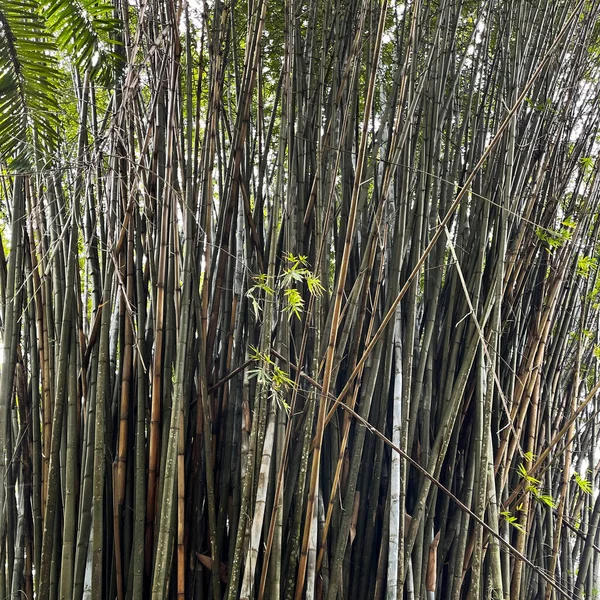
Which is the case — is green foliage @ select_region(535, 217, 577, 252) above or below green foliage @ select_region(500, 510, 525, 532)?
above

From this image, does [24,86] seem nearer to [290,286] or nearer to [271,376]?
[290,286]

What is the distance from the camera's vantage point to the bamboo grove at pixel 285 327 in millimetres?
1550

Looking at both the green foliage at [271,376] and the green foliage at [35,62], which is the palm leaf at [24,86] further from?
the green foliage at [271,376]

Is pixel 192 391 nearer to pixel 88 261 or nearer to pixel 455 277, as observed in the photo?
pixel 88 261

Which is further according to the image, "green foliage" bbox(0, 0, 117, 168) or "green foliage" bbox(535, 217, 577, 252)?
"green foliage" bbox(535, 217, 577, 252)

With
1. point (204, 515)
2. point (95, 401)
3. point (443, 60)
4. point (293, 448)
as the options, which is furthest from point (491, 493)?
point (443, 60)

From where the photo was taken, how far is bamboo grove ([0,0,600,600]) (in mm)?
1550

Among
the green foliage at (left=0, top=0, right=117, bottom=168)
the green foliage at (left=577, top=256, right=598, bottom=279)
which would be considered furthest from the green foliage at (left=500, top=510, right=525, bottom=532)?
the green foliage at (left=0, top=0, right=117, bottom=168)

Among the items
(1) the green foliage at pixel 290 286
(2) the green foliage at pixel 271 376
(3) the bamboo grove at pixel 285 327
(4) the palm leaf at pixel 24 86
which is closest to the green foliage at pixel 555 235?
(3) the bamboo grove at pixel 285 327

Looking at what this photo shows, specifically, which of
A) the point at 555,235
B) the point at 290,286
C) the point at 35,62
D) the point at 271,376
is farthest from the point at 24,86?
the point at 555,235

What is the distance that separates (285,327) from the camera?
1616 millimetres

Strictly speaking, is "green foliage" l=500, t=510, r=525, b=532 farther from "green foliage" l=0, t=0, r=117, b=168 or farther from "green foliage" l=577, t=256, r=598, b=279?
"green foliage" l=0, t=0, r=117, b=168

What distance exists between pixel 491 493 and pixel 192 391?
84cm

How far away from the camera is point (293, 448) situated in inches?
65.1
